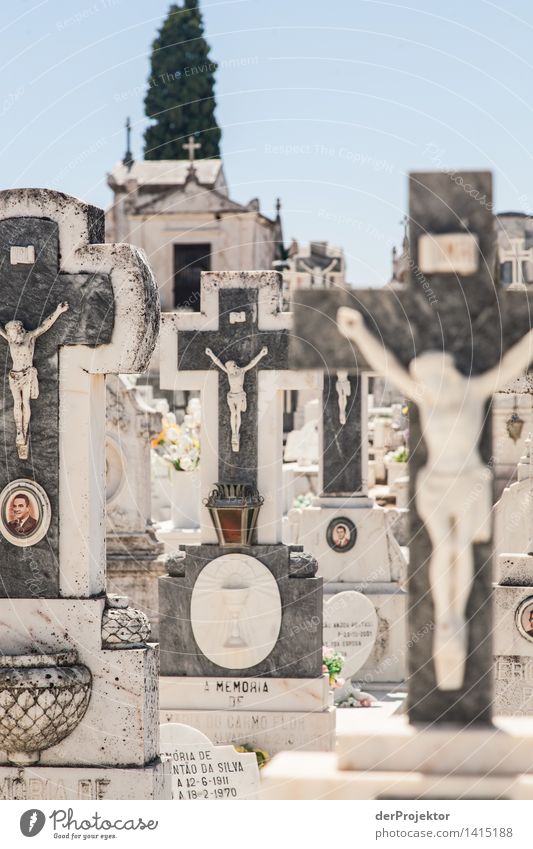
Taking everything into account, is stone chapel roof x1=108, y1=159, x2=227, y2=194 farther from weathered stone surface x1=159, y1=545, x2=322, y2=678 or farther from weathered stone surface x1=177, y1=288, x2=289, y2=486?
weathered stone surface x1=159, y1=545, x2=322, y2=678

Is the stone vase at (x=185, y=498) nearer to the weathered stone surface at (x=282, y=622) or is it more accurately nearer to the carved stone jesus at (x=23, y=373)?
the weathered stone surface at (x=282, y=622)

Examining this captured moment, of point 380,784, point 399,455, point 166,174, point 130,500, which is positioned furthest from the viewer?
point 166,174

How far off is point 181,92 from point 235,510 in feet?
117

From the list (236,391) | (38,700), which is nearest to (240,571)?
(236,391)

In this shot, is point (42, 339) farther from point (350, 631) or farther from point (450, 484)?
point (350, 631)

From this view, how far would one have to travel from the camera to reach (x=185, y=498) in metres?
18.0

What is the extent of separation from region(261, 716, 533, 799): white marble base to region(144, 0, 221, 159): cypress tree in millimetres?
37417

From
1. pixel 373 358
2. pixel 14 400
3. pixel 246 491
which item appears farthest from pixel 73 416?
pixel 246 491

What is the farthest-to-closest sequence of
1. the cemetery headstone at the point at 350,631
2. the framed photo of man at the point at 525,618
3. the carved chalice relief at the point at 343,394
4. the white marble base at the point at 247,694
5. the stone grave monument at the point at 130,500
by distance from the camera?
the carved chalice relief at the point at 343,394
the stone grave monument at the point at 130,500
the cemetery headstone at the point at 350,631
the white marble base at the point at 247,694
the framed photo of man at the point at 525,618

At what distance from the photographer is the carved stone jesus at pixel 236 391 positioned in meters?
12.2

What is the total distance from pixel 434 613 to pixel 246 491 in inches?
272

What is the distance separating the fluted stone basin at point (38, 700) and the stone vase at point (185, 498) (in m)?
10.4

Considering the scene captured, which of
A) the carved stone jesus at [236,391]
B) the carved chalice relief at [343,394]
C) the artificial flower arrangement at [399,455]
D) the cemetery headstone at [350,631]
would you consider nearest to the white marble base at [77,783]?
the carved stone jesus at [236,391]

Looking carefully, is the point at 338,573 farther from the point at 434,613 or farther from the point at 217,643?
the point at 434,613
